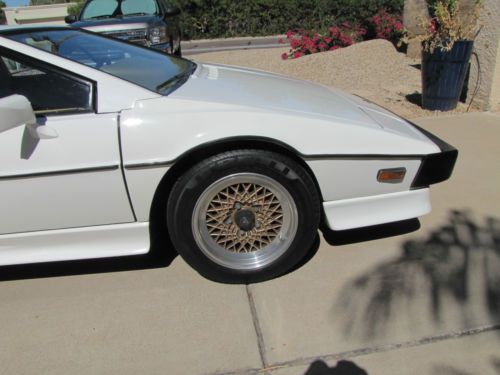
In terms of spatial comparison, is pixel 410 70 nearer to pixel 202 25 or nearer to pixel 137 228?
pixel 137 228

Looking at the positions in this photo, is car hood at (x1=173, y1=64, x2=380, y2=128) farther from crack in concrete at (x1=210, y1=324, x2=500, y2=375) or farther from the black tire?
crack in concrete at (x1=210, y1=324, x2=500, y2=375)

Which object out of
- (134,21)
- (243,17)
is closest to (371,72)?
(134,21)

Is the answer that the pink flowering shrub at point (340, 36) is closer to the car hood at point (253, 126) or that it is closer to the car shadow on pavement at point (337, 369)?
the car hood at point (253, 126)

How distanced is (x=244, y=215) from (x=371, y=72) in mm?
6800

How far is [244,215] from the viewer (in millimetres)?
2721

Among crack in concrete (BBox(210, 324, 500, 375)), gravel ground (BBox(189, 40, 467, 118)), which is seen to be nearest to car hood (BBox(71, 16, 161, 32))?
gravel ground (BBox(189, 40, 467, 118))

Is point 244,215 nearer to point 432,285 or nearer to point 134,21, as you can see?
point 432,285

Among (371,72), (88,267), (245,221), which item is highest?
(245,221)

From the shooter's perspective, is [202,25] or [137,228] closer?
[137,228]

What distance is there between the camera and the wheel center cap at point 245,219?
2709 mm

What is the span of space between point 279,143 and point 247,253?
701 mm

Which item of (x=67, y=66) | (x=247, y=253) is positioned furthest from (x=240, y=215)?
(x=67, y=66)

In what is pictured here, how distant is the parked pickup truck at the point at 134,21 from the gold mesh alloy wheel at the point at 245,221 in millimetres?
6098

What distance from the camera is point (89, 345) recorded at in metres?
2.41
